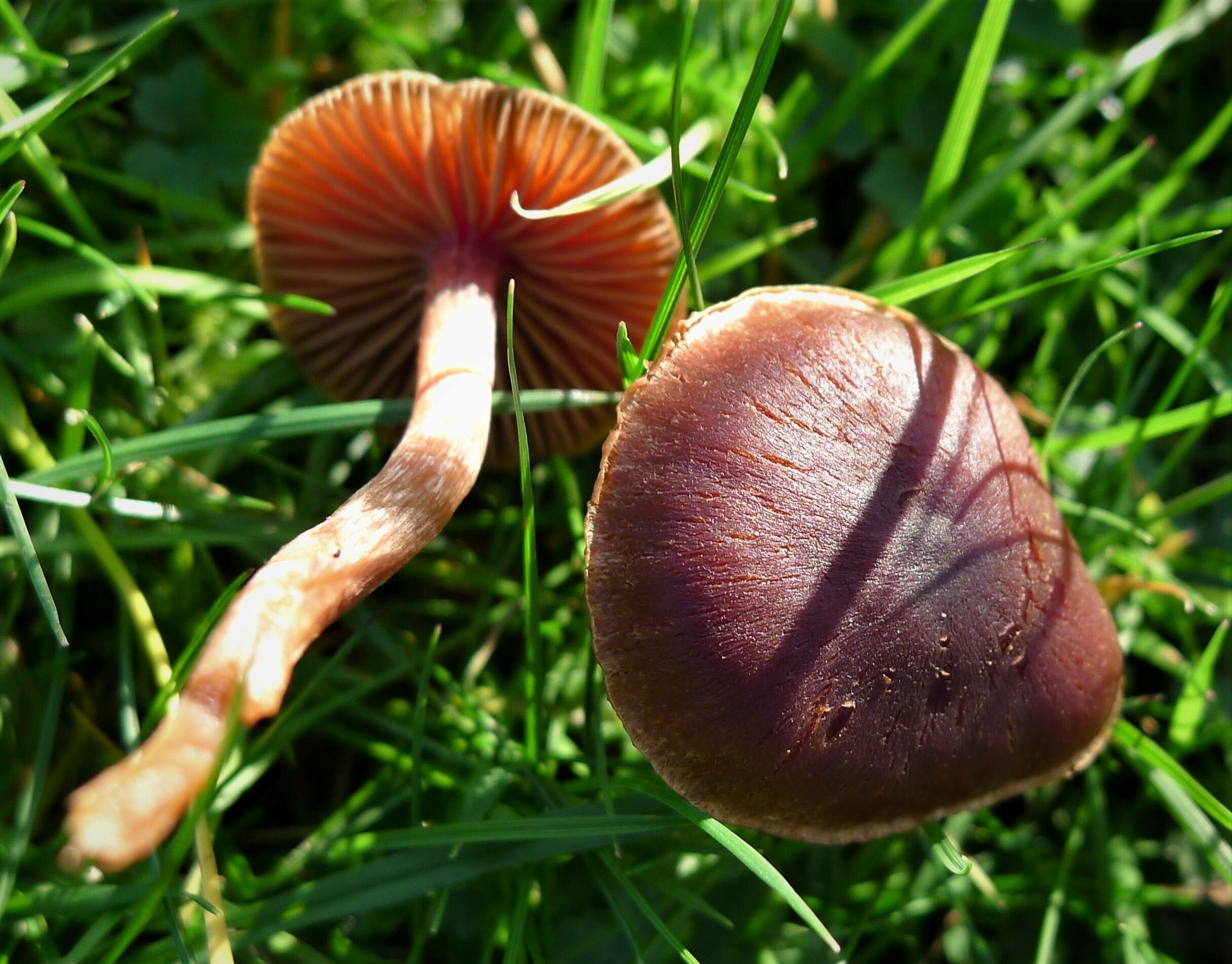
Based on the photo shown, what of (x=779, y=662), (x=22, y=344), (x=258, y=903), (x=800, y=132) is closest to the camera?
(x=779, y=662)

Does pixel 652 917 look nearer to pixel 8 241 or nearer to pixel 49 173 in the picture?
pixel 8 241

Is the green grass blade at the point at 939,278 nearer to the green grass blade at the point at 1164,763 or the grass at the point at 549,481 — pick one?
the grass at the point at 549,481

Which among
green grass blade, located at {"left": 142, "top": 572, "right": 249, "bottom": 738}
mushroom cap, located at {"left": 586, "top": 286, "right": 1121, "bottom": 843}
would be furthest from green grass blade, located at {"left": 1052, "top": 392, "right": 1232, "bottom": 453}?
green grass blade, located at {"left": 142, "top": 572, "right": 249, "bottom": 738}

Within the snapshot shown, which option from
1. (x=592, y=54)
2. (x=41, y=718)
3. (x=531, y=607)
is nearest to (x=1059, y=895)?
(x=531, y=607)

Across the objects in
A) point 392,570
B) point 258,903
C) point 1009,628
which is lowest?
point 258,903

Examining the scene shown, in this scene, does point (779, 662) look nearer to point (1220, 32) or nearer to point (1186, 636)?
point (1186, 636)

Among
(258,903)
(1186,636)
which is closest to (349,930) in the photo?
(258,903)

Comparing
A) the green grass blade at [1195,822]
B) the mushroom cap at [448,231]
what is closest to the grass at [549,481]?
the green grass blade at [1195,822]
